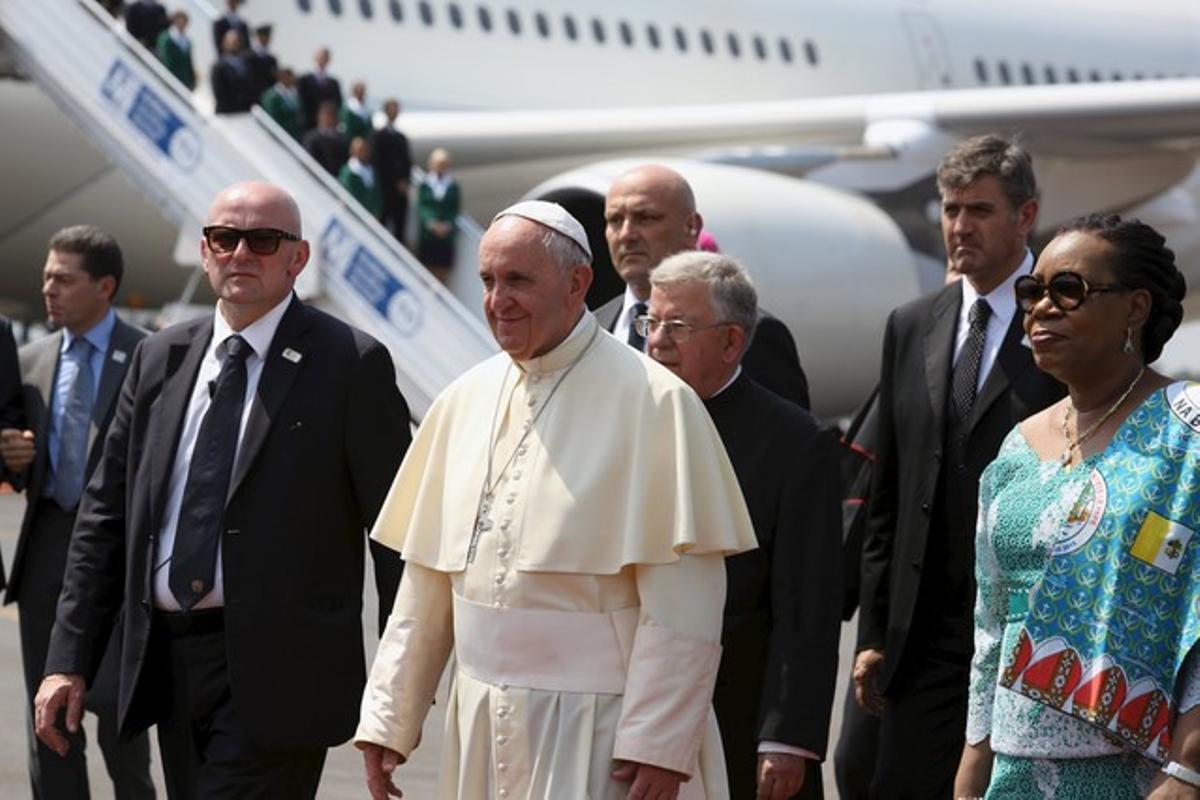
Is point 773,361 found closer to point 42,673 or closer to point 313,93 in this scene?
point 42,673

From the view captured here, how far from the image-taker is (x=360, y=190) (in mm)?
14875

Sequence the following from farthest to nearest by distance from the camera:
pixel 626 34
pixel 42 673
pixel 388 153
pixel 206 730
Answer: pixel 626 34, pixel 388 153, pixel 42 673, pixel 206 730

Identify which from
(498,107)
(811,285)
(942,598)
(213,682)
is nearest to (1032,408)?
(942,598)

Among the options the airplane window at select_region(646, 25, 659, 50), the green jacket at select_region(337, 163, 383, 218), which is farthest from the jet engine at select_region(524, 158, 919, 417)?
the airplane window at select_region(646, 25, 659, 50)

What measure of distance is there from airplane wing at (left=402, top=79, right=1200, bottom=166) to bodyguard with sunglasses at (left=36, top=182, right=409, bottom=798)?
1269cm

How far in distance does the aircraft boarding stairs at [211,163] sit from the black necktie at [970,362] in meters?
8.98

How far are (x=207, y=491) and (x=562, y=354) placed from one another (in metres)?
1.06

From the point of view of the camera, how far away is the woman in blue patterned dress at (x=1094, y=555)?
338 cm

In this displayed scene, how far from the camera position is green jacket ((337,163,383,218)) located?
14797mm

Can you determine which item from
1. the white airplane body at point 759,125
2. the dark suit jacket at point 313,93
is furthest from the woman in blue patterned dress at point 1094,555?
the dark suit jacket at point 313,93

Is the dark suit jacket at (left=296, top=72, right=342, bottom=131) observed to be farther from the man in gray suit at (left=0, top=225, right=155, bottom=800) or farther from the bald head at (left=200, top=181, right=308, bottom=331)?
the bald head at (left=200, top=181, right=308, bottom=331)

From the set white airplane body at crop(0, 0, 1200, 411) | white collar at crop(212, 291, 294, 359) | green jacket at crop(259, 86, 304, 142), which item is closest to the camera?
white collar at crop(212, 291, 294, 359)

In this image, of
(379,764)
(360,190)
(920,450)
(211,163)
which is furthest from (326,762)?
(360,190)

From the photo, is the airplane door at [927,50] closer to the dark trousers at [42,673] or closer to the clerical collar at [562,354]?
the dark trousers at [42,673]
